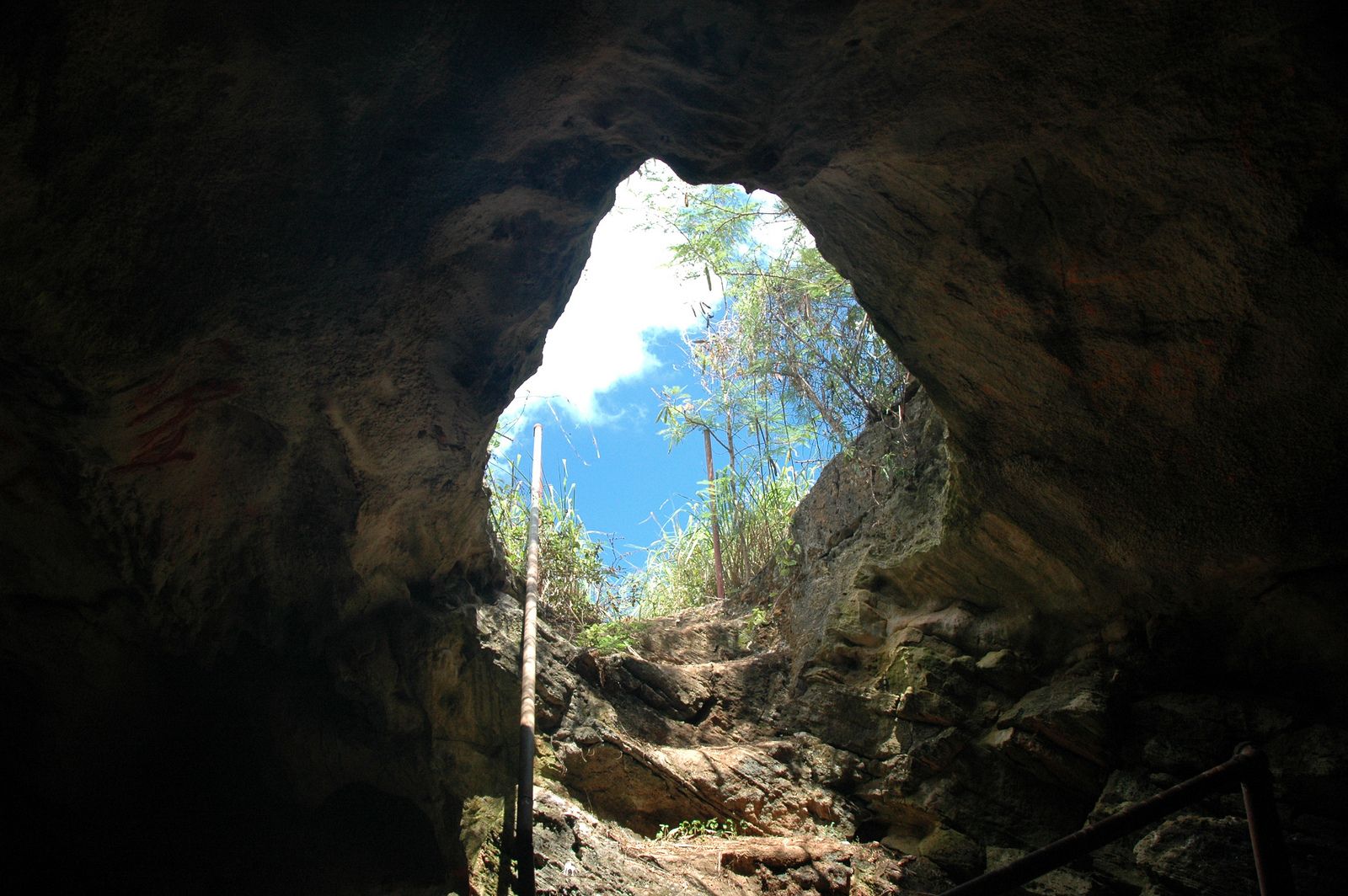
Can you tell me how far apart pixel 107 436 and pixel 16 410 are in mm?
275

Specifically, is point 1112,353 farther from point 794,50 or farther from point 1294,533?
point 794,50

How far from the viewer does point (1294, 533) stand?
3246 millimetres

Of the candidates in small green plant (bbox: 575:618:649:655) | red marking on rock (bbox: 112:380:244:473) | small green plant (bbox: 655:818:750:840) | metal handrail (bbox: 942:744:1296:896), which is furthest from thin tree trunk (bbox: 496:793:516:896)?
metal handrail (bbox: 942:744:1296:896)

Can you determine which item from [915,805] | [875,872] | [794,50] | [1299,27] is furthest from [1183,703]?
[794,50]

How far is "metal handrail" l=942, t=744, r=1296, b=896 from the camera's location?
160 centimetres

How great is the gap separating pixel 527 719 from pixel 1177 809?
3.49 m

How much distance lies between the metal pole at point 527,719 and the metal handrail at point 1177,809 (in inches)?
112

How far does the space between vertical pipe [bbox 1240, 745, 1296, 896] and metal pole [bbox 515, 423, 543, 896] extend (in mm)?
3100

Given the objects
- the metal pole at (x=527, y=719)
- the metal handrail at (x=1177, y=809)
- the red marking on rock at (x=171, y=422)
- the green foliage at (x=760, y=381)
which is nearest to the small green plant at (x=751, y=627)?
the green foliage at (x=760, y=381)

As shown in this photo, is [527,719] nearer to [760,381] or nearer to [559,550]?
[559,550]

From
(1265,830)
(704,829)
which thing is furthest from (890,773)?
(1265,830)

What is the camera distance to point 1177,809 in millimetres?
1645

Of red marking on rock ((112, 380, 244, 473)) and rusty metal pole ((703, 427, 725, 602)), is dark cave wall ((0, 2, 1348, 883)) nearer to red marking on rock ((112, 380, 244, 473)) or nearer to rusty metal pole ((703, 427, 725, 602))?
red marking on rock ((112, 380, 244, 473))

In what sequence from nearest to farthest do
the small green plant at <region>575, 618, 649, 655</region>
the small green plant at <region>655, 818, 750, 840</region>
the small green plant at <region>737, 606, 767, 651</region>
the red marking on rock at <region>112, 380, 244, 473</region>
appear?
the red marking on rock at <region>112, 380, 244, 473</region>
the small green plant at <region>655, 818, 750, 840</region>
the small green plant at <region>575, 618, 649, 655</region>
the small green plant at <region>737, 606, 767, 651</region>
